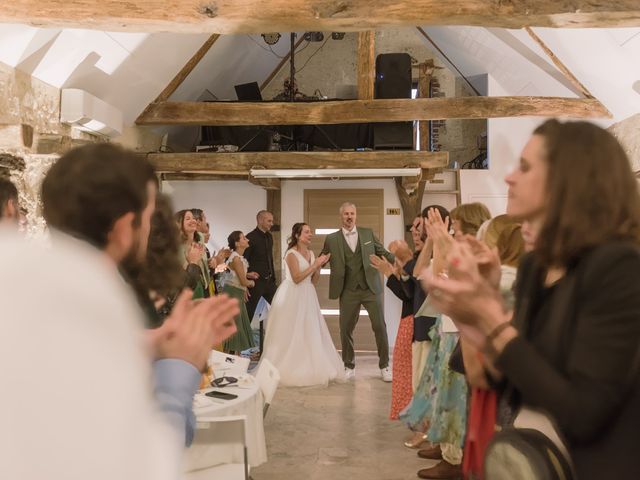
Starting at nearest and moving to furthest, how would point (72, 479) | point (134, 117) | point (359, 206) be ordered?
point (72, 479) → point (134, 117) → point (359, 206)

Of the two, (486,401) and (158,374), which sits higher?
(158,374)

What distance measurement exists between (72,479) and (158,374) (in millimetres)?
399

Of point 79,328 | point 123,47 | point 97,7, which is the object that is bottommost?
point 79,328

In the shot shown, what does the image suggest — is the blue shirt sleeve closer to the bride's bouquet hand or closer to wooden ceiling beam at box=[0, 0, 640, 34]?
wooden ceiling beam at box=[0, 0, 640, 34]

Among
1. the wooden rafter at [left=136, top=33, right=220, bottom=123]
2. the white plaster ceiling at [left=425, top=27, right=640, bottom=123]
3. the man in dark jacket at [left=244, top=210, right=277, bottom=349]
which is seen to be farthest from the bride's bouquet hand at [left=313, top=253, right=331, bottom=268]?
the white plaster ceiling at [left=425, top=27, right=640, bottom=123]

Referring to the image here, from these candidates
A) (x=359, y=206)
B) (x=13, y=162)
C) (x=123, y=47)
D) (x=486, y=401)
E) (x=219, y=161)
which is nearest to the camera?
(x=486, y=401)

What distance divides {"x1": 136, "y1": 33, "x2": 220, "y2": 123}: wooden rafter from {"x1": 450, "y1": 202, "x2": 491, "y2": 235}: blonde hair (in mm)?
4639

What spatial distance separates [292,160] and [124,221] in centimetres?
611

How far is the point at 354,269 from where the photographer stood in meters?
6.28

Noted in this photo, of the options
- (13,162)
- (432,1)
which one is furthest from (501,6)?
(13,162)

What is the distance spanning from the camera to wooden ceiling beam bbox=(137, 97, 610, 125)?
20.7ft

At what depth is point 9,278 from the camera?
1.51 ft

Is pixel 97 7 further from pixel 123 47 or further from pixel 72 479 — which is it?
pixel 72 479

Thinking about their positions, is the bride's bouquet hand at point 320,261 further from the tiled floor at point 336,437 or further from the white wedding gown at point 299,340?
the tiled floor at point 336,437
